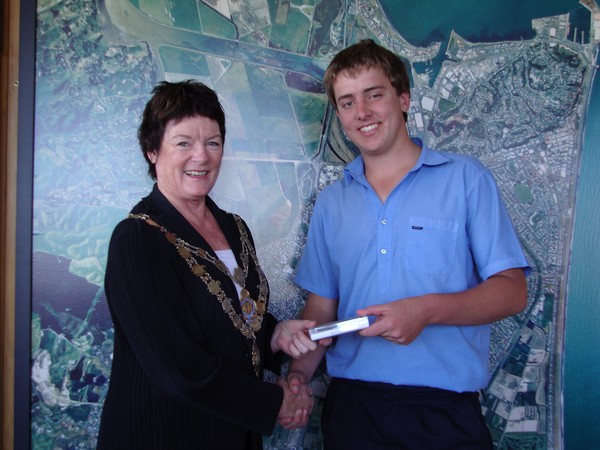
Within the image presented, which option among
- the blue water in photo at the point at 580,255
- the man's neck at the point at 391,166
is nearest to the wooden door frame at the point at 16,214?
the man's neck at the point at 391,166

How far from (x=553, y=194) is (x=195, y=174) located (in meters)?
1.47

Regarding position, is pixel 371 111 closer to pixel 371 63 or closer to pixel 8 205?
pixel 371 63

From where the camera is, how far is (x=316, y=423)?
2066 mm

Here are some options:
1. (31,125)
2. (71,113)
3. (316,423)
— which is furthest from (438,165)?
(31,125)

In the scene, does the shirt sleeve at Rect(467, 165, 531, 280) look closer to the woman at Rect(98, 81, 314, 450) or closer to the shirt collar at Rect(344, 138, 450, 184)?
the shirt collar at Rect(344, 138, 450, 184)

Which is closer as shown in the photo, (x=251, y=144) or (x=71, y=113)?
(x=71, y=113)

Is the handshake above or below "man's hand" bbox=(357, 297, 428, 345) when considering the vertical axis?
below

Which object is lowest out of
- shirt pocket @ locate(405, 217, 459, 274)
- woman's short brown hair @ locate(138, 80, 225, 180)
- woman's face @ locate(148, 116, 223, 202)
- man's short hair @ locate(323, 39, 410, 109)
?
shirt pocket @ locate(405, 217, 459, 274)

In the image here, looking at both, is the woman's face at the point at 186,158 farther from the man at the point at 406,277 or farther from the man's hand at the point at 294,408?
the man's hand at the point at 294,408

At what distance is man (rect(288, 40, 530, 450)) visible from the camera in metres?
1.44

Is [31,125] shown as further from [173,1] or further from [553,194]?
[553,194]

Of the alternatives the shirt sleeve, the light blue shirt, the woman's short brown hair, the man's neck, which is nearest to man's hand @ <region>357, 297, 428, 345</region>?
the light blue shirt

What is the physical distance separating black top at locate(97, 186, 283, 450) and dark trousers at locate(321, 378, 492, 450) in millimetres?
328

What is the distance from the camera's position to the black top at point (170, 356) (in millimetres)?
1190
